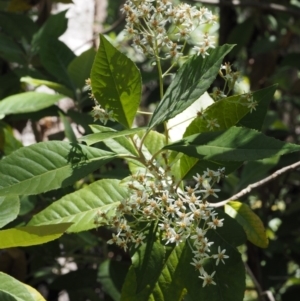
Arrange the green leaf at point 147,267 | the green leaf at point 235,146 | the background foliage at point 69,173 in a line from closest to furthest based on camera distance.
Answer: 1. the green leaf at point 235,146
2. the green leaf at point 147,267
3. the background foliage at point 69,173

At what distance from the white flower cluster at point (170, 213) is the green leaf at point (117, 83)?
112mm

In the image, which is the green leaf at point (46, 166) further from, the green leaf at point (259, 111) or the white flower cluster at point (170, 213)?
the green leaf at point (259, 111)

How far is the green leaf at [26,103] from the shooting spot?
4.57 feet

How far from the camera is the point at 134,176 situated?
3.22 ft

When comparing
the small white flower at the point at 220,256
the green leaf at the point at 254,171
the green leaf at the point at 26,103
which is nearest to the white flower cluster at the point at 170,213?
the small white flower at the point at 220,256

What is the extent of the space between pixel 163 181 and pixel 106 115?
0.15 m

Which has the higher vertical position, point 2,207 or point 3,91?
point 2,207

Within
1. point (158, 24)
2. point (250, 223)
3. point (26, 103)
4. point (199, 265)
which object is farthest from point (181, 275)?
point (26, 103)

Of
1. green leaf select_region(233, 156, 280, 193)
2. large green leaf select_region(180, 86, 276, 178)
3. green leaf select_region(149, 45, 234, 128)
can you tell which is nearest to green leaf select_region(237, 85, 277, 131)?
large green leaf select_region(180, 86, 276, 178)

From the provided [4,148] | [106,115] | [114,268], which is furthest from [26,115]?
[106,115]

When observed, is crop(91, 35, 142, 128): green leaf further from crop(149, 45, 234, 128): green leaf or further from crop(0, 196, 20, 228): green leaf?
crop(0, 196, 20, 228): green leaf

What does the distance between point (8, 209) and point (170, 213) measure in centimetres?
26

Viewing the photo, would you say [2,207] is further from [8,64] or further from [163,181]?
[8,64]

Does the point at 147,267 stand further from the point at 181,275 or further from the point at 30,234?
the point at 30,234
